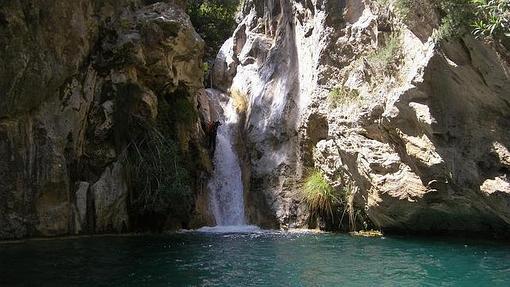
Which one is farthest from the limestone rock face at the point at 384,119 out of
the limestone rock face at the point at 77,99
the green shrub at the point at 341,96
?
the limestone rock face at the point at 77,99

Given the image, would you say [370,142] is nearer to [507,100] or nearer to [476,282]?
[507,100]

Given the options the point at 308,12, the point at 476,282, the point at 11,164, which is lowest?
the point at 476,282

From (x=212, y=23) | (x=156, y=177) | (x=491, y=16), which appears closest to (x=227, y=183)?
(x=156, y=177)

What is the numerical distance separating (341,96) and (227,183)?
261 inches

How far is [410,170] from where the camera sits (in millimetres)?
14773

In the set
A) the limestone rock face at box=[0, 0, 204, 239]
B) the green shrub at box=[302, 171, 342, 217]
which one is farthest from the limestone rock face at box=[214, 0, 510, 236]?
the limestone rock face at box=[0, 0, 204, 239]

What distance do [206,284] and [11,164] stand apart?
312 inches

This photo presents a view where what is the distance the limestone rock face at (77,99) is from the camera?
14883 mm

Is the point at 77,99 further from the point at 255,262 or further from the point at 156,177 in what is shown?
the point at 255,262

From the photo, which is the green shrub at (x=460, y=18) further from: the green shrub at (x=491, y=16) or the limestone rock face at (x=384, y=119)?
the limestone rock face at (x=384, y=119)

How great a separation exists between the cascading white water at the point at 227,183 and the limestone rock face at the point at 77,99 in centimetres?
400

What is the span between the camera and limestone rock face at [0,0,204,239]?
14.9m

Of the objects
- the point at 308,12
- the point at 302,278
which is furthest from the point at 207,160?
the point at 302,278

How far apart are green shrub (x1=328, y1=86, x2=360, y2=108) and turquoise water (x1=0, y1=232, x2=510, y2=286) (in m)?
4.48
